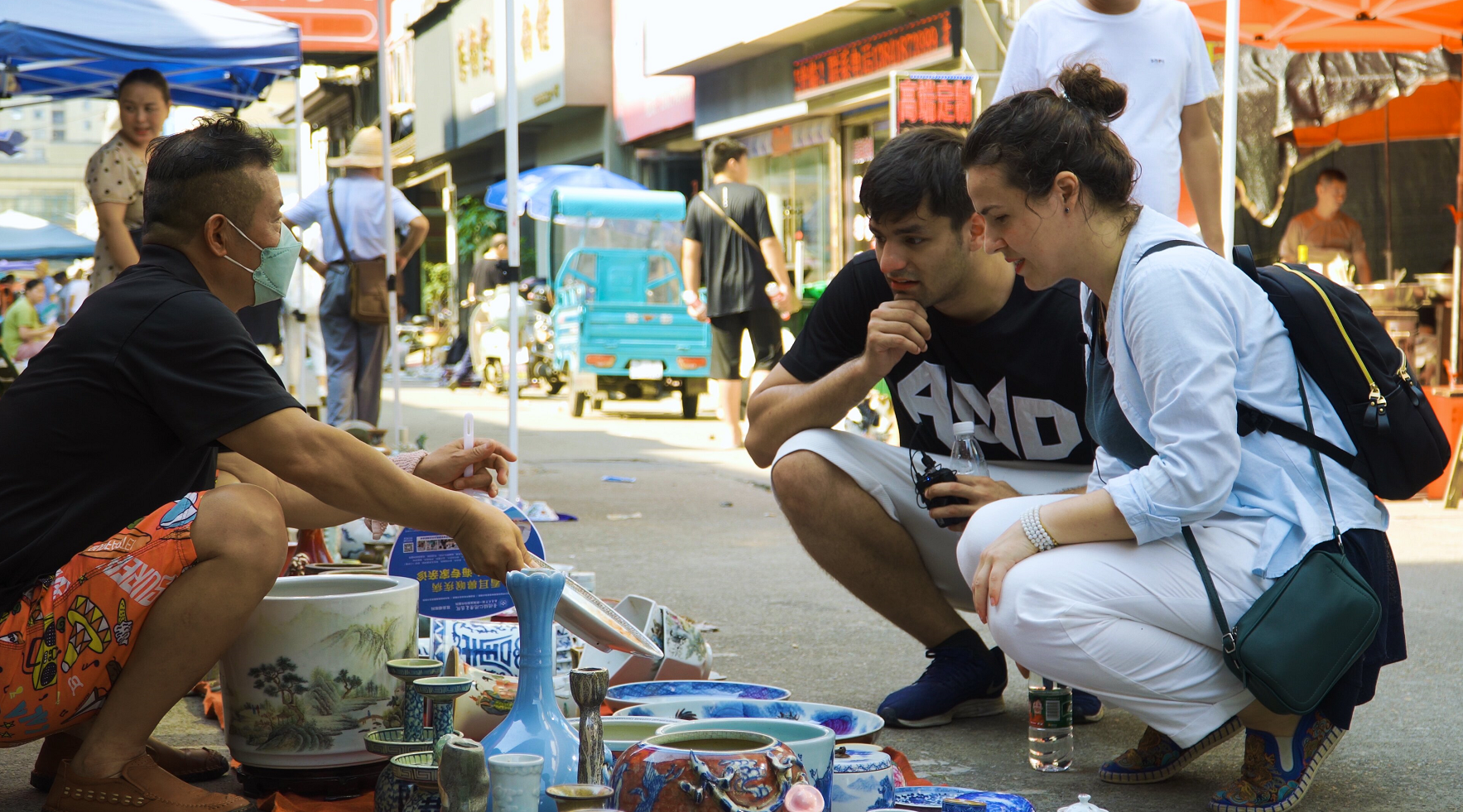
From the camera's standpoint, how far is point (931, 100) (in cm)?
924

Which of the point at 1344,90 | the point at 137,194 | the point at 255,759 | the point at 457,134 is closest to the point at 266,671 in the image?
the point at 255,759

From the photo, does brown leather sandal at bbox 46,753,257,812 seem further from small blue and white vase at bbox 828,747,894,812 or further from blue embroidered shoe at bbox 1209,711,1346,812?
blue embroidered shoe at bbox 1209,711,1346,812

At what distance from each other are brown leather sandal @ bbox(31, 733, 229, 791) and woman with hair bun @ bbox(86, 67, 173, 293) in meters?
3.33

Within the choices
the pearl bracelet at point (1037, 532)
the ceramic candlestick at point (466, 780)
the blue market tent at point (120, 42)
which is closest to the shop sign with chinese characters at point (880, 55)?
the blue market tent at point (120, 42)

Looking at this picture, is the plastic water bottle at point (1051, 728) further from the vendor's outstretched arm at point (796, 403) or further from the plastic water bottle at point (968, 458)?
the vendor's outstretched arm at point (796, 403)

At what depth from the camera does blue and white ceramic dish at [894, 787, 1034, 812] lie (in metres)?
1.92

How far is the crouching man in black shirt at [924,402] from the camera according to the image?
279cm

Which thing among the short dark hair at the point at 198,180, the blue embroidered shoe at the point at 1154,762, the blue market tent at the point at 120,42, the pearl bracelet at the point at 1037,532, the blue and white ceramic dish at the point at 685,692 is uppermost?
the blue market tent at the point at 120,42

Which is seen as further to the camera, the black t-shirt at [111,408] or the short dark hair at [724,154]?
the short dark hair at [724,154]

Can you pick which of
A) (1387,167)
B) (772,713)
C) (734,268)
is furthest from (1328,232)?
(772,713)

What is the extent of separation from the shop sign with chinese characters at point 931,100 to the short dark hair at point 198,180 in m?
7.08

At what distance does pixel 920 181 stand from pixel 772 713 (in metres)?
1.15

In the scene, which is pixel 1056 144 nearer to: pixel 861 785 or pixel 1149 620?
pixel 1149 620

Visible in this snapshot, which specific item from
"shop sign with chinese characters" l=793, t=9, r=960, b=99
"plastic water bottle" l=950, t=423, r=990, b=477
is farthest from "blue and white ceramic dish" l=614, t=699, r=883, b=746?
"shop sign with chinese characters" l=793, t=9, r=960, b=99
